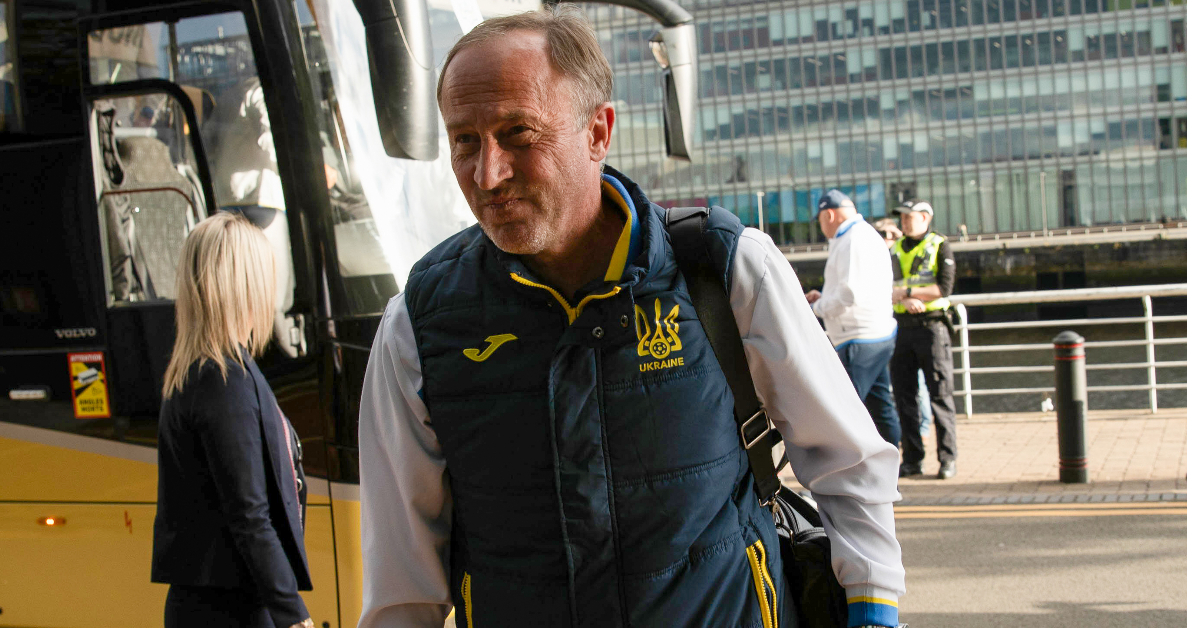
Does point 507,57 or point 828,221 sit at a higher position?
point 507,57

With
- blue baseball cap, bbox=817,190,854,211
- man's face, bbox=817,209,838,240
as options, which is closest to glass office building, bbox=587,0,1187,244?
man's face, bbox=817,209,838,240

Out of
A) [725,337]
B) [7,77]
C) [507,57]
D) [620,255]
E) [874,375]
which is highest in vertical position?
[7,77]

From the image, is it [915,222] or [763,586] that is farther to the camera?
[915,222]

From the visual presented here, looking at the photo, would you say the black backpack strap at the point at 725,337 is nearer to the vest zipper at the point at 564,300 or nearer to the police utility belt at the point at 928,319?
the vest zipper at the point at 564,300

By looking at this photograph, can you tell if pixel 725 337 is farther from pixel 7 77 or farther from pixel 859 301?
pixel 859 301

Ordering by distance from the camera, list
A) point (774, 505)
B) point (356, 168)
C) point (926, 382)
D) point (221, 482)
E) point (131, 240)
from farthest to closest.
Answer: point (926, 382)
point (131, 240)
point (356, 168)
point (221, 482)
point (774, 505)

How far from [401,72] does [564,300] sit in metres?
2.30

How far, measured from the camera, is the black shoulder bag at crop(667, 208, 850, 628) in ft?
6.09

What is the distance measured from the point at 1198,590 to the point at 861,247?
9.82 ft

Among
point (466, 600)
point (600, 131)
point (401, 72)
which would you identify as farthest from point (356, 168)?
point (466, 600)

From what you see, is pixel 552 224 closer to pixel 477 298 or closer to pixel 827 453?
pixel 477 298

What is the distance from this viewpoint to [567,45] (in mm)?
1802

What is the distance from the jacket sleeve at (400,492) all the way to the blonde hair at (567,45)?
1.56 ft

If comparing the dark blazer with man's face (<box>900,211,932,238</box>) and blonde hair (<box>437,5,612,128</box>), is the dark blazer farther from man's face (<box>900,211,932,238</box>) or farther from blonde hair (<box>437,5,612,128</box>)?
man's face (<box>900,211,932,238</box>)
